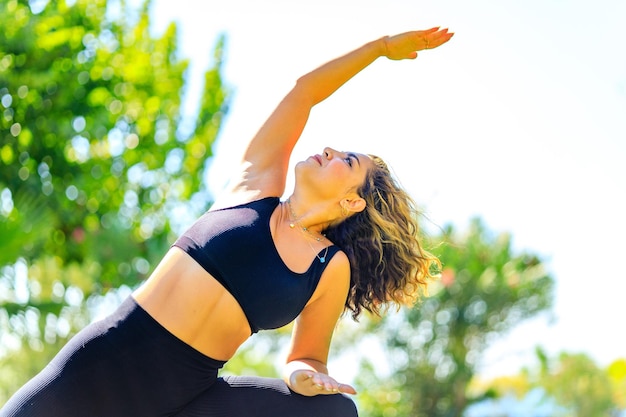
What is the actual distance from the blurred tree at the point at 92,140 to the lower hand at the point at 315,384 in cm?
843

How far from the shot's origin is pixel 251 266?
8.52 feet

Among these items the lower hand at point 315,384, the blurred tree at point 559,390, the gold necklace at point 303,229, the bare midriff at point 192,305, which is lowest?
the blurred tree at point 559,390

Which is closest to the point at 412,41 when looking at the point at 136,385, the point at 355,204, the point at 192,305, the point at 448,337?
the point at 355,204

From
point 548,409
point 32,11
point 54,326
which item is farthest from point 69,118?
point 548,409

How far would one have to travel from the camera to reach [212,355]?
8.49ft

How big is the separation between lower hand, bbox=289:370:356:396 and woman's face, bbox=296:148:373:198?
2.18ft

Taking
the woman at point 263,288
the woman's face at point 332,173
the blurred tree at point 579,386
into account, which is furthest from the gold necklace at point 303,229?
the blurred tree at point 579,386

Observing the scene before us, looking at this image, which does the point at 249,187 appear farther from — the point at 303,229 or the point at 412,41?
the point at 412,41

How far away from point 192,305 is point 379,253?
0.78 m

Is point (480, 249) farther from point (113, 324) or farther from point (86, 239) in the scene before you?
point (113, 324)

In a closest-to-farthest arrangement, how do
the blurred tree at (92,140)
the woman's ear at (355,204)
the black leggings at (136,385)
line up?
the black leggings at (136,385) < the woman's ear at (355,204) < the blurred tree at (92,140)

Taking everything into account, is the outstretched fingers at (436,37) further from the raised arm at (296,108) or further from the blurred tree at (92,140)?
the blurred tree at (92,140)

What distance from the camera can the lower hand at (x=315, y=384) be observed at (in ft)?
8.16

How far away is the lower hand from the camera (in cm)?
249
